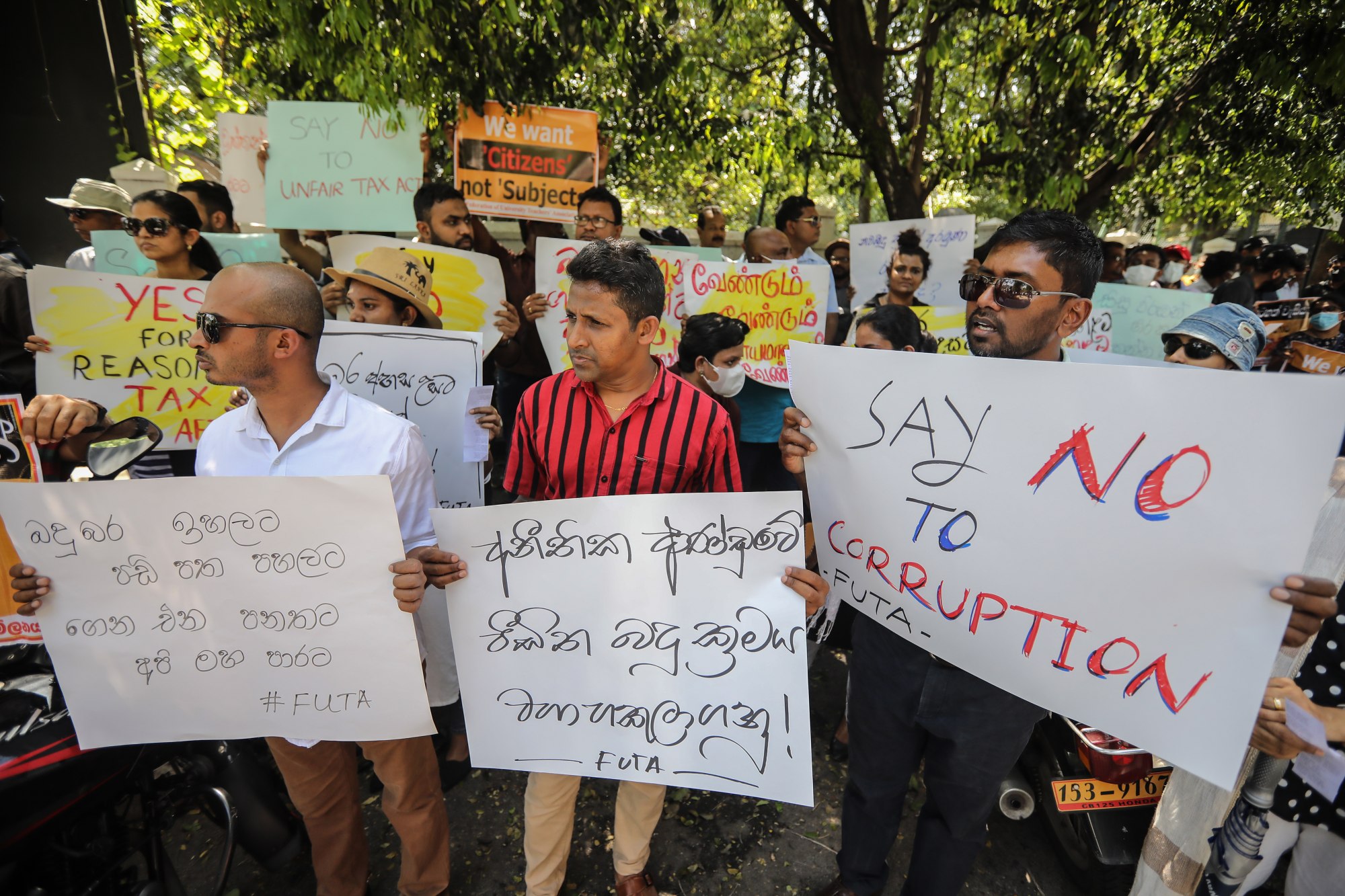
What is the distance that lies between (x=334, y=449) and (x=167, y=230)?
7.13 ft

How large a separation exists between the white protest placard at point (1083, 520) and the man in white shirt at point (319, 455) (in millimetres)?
1208

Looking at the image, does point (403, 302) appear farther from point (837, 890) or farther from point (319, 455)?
point (837, 890)

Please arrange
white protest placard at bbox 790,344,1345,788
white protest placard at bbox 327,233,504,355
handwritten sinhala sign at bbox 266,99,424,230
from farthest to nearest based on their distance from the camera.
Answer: handwritten sinhala sign at bbox 266,99,424,230
white protest placard at bbox 327,233,504,355
white protest placard at bbox 790,344,1345,788

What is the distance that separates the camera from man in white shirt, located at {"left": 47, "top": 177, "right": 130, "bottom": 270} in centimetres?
429

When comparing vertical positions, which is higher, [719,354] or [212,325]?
[212,325]

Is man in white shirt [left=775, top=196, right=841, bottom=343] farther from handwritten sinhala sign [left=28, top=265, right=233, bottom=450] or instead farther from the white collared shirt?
handwritten sinhala sign [left=28, top=265, right=233, bottom=450]

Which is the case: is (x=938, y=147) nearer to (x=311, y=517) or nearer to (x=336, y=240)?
(x=336, y=240)

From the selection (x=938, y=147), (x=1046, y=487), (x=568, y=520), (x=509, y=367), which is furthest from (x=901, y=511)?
(x=938, y=147)

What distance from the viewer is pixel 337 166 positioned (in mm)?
4035

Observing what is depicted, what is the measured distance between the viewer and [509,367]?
3.97 meters

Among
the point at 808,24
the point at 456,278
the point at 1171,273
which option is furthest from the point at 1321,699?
the point at 1171,273

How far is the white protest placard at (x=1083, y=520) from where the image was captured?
1.28m

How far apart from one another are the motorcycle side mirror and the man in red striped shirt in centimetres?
108

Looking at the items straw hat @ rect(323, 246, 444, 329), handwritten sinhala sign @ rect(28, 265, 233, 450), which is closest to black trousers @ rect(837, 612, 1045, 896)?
straw hat @ rect(323, 246, 444, 329)
